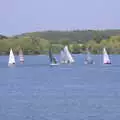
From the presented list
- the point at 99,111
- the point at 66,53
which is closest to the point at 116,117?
the point at 99,111

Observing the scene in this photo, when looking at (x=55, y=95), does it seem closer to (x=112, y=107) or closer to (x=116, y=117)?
(x=112, y=107)

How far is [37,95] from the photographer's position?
5616 centimetres

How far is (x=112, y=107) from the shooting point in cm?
4403

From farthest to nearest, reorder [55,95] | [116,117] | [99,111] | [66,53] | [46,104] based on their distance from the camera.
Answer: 1. [66,53]
2. [55,95]
3. [46,104]
4. [99,111]
5. [116,117]

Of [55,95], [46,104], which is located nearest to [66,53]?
[55,95]

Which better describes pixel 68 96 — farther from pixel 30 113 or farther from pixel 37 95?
pixel 30 113

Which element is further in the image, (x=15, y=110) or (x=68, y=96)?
(x=68, y=96)

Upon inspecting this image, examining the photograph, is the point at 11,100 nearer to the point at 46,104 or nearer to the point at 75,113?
the point at 46,104

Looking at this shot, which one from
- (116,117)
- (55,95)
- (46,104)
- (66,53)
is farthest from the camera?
(66,53)

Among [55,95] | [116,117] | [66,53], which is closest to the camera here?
[116,117]

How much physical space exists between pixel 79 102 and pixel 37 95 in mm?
8770

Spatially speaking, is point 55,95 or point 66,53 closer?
point 55,95

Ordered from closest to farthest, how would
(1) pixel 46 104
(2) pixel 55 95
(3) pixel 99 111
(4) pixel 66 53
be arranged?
1. (3) pixel 99 111
2. (1) pixel 46 104
3. (2) pixel 55 95
4. (4) pixel 66 53

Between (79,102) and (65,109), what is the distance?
513cm
